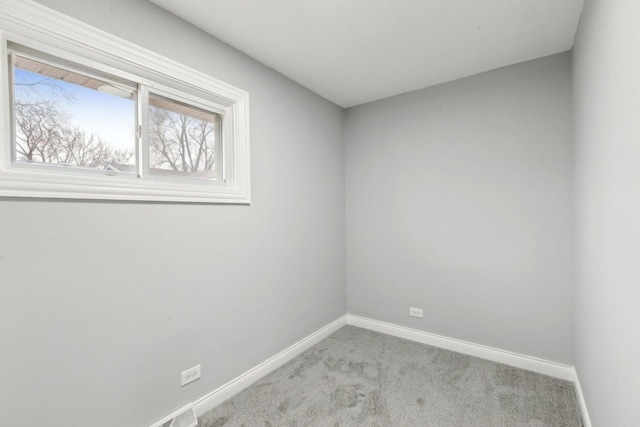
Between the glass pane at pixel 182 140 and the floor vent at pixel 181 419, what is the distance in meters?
1.46

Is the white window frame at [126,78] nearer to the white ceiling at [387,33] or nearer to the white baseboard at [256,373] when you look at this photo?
the white ceiling at [387,33]

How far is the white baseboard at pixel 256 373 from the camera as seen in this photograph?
1916 mm

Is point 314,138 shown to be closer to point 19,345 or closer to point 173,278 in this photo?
point 173,278

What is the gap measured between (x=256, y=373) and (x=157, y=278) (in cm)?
110

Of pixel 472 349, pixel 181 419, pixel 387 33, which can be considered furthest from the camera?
pixel 472 349

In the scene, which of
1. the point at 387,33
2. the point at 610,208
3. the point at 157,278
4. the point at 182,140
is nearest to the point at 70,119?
the point at 182,140

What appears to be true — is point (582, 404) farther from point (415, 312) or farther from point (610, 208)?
point (610, 208)

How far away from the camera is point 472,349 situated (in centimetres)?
260

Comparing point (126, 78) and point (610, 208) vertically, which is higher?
point (126, 78)

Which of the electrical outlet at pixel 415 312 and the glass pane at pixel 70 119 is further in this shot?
the electrical outlet at pixel 415 312

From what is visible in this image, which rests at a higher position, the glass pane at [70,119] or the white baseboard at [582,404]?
the glass pane at [70,119]

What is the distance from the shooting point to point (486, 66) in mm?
2418

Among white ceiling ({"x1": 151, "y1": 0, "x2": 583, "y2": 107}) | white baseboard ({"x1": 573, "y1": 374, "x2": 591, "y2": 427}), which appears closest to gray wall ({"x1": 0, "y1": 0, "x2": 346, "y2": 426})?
white ceiling ({"x1": 151, "y1": 0, "x2": 583, "y2": 107})

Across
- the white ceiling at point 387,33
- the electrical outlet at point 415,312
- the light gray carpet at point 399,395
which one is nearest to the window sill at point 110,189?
the white ceiling at point 387,33
